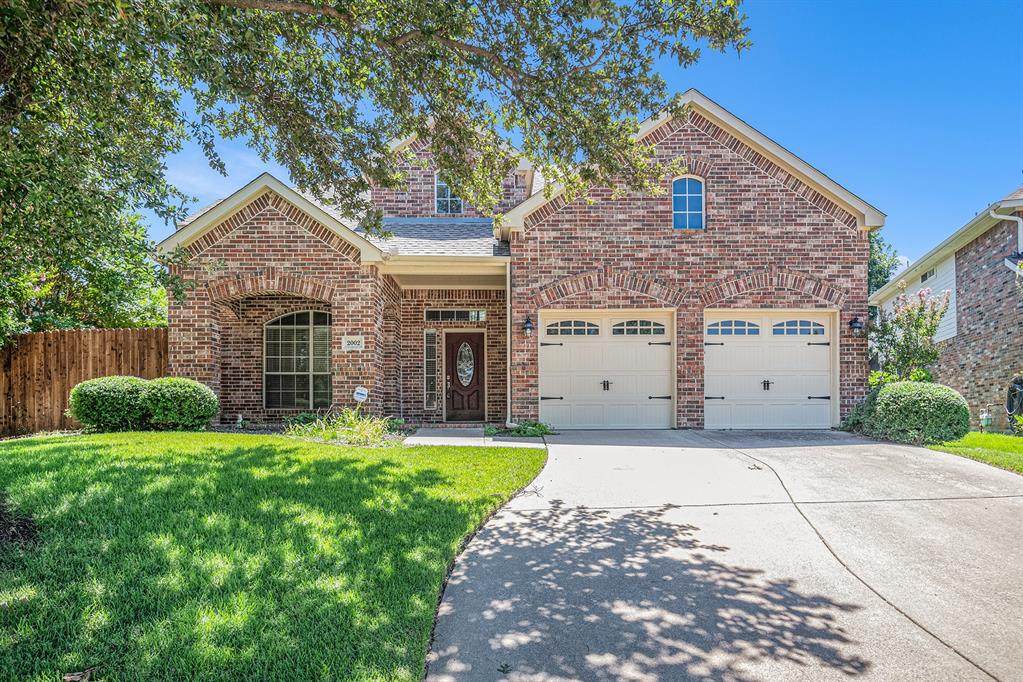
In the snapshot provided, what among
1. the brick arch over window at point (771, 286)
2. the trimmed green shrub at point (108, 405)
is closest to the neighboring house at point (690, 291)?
the brick arch over window at point (771, 286)

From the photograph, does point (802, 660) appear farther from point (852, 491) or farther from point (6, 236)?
point (6, 236)

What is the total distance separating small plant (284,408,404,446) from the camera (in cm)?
912

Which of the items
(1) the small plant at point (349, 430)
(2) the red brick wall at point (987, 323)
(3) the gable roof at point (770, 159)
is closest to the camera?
(1) the small plant at point (349, 430)

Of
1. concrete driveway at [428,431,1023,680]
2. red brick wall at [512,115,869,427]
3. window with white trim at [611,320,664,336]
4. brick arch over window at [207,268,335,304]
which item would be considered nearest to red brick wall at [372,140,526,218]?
red brick wall at [512,115,869,427]

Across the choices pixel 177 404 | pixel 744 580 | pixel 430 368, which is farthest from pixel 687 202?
pixel 177 404

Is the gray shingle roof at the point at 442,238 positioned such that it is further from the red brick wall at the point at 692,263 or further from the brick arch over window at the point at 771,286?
the brick arch over window at the point at 771,286

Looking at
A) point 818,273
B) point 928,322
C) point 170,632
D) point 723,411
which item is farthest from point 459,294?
point 170,632

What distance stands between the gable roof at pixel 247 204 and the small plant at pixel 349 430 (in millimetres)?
2997

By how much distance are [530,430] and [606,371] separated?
2.15 m

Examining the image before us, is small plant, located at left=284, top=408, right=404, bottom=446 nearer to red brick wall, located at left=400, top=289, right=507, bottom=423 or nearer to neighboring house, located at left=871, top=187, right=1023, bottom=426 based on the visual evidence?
red brick wall, located at left=400, top=289, right=507, bottom=423

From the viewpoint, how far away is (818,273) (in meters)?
11.6

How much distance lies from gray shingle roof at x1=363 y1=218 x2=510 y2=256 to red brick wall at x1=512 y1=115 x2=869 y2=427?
902 millimetres

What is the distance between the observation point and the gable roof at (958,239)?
12.6 m

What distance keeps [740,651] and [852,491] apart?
13.2 ft
